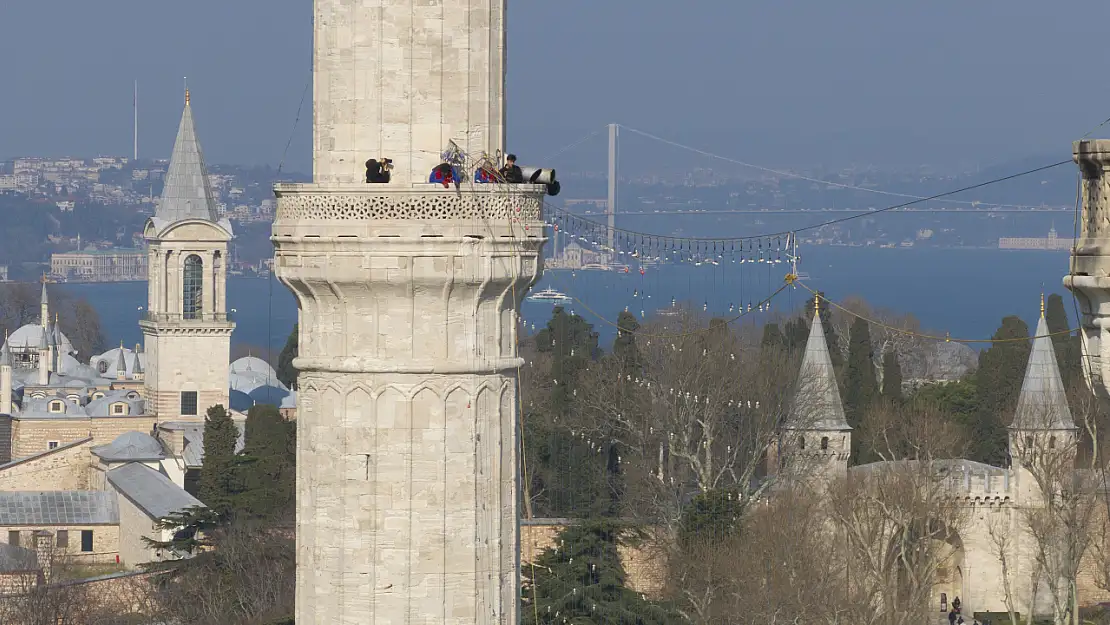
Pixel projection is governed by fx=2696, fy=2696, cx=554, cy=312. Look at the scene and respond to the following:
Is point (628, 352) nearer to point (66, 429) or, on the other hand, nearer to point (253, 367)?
point (66, 429)

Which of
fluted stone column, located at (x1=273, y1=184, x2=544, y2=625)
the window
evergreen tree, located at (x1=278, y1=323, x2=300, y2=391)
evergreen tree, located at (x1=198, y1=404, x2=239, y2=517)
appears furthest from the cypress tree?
fluted stone column, located at (x1=273, y1=184, x2=544, y2=625)

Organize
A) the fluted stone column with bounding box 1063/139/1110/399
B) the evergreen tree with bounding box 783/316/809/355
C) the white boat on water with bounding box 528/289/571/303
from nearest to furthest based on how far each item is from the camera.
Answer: the fluted stone column with bounding box 1063/139/1110/399 < the white boat on water with bounding box 528/289/571/303 < the evergreen tree with bounding box 783/316/809/355

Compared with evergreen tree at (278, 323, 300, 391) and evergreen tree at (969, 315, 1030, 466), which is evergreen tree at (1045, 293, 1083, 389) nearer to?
evergreen tree at (969, 315, 1030, 466)

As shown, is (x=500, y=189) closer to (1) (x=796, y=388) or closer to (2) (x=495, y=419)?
(2) (x=495, y=419)

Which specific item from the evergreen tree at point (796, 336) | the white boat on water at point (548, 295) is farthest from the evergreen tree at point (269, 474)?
the evergreen tree at point (796, 336)

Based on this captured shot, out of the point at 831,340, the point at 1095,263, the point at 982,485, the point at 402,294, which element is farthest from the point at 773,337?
the point at 1095,263

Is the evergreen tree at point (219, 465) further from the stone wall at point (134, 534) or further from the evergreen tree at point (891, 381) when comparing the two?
the evergreen tree at point (891, 381)

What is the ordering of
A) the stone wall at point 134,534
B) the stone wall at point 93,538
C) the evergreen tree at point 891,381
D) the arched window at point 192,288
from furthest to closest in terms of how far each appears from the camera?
the arched window at point 192,288 < the evergreen tree at point 891,381 < the stone wall at point 93,538 < the stone wall at point 134,534

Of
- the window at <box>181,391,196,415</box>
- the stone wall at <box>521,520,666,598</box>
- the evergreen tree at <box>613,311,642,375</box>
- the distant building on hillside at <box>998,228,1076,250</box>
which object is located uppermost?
the distant building on hillside at <box>998,228,1076,250</box>
